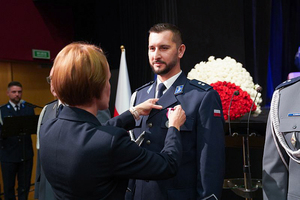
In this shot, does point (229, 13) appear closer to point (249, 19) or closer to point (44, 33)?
point (249, 19)

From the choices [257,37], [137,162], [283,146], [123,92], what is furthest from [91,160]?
[257,37]

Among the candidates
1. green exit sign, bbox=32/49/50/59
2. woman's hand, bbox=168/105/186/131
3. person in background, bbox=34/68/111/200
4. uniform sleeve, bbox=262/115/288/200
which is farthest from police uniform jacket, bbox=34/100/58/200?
green exit sign, bbox=32/49/50/59

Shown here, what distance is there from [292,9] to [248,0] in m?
0.90

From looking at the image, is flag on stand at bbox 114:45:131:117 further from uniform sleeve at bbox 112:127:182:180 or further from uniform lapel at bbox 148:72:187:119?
uniform sleeve at bbox 112:127:182:180

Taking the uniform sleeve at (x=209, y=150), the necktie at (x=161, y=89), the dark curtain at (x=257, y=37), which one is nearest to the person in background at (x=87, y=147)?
the uniform sleeve at (x=209, y=150)

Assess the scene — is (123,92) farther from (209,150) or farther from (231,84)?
(209,150)

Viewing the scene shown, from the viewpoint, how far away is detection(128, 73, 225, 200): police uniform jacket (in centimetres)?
149

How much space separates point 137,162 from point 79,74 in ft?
1.18

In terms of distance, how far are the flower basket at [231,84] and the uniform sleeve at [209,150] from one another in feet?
2.28

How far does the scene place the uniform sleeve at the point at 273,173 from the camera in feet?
4.19

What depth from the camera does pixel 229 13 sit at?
571cm

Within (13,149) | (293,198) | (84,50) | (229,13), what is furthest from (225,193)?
(229,13)

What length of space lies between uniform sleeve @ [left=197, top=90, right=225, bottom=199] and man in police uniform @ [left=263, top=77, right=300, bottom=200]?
24 centimetres

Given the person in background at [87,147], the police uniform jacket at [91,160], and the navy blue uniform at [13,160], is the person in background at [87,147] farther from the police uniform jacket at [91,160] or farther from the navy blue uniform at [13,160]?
the navy blue uniform at [13,160]
